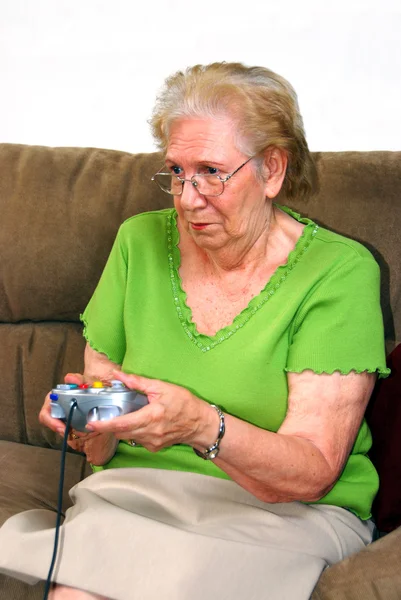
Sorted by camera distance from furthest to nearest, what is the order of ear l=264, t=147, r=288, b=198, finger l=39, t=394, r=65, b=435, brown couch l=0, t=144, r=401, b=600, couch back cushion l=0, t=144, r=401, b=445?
couch back cushion l=0, t=144, r=401, b=445
brown couch l=0, t=144, r=401, b=600
ear l=264, t=147, r=288, b=198
finger l=39, t=394, r=65, b=435

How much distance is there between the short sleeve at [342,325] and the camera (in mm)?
1308

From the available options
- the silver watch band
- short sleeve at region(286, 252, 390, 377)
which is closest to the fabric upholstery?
short sleeve at region(286, 252, 390, 377)

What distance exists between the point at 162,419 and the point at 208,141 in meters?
0.49

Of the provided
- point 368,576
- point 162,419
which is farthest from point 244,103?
point 368,576

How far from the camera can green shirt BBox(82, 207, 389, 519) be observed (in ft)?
4.37

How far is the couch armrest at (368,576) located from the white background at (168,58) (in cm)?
118

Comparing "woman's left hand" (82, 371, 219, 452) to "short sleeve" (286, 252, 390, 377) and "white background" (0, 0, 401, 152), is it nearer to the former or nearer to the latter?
"short sleeve" (286, 252, 390, 377)

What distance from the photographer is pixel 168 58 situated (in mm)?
2219

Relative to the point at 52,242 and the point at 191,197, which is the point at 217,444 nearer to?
the point at 191,197

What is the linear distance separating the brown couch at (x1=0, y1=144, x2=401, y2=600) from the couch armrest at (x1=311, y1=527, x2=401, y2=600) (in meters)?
0.55

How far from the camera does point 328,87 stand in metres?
2.08

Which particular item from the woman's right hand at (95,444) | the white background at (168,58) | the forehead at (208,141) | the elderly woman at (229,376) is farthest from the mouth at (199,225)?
the white background at (168,58)

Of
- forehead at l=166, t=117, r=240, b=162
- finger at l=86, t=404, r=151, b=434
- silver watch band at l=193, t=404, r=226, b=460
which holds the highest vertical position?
forehead at l=166, t=117, r=240, b=162

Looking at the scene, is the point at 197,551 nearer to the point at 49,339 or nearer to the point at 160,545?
the point at 160,545
